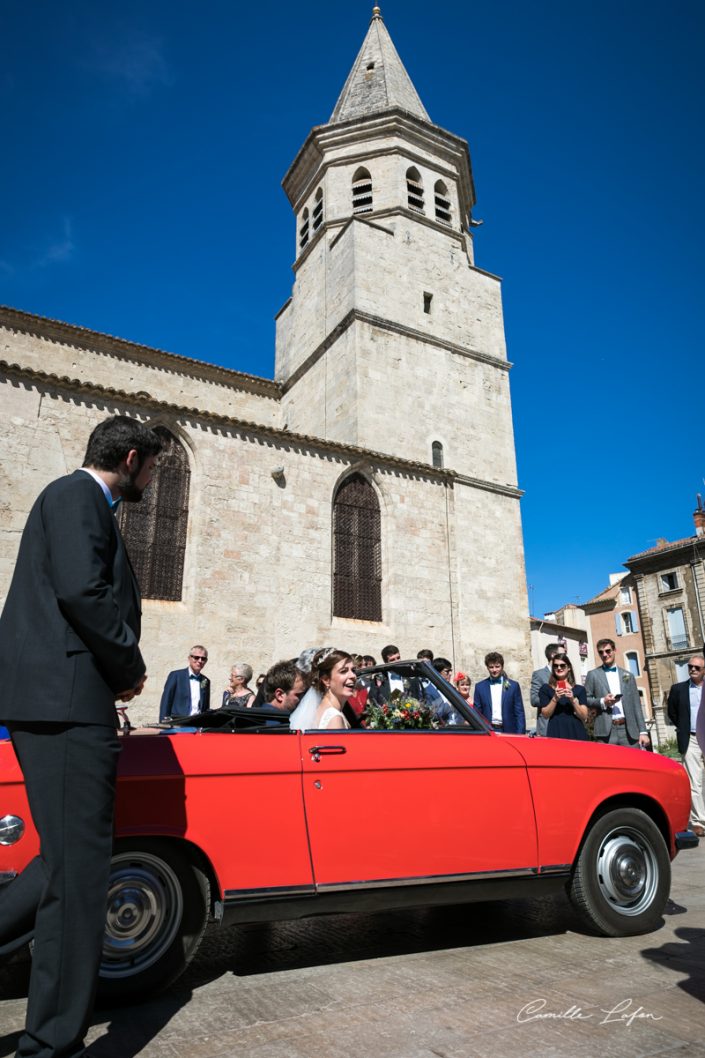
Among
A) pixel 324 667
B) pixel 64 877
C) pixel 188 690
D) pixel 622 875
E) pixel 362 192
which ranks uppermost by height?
pixel 362 192

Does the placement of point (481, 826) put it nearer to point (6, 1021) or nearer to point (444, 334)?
point (6, 1021)

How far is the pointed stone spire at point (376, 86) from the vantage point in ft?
73.2

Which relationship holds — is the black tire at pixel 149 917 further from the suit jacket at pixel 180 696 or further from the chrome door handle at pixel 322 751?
the suit jacket at pixel 180 696

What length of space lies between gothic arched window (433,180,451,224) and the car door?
21423mm

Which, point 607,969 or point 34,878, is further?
point 607,969

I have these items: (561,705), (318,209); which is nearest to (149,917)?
(561,705)

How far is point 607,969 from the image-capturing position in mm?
2961

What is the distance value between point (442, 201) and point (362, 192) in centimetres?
273

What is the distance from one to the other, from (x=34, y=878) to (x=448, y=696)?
220 cm

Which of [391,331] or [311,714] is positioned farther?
[391,331]

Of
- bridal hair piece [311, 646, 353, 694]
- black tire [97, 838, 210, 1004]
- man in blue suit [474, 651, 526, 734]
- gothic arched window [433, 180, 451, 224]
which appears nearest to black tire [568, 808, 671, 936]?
bridal hair piece [311, 646, 353, 694]

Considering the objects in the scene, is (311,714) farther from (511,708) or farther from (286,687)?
(511,708)

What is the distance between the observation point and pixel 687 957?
313 cm

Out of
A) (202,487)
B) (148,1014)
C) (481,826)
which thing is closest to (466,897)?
(481,826)
